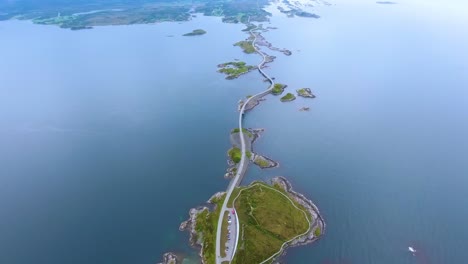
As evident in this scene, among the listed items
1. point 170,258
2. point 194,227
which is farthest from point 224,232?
point 170,258

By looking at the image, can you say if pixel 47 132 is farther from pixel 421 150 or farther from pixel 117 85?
pixel 421 150

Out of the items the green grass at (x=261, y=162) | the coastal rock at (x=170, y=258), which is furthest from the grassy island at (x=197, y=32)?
the coastal rock at (x=170, y=258)

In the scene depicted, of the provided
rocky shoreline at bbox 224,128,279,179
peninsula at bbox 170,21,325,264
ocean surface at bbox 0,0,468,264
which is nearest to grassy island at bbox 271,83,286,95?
ocean surface at bbox 0,0,468,264

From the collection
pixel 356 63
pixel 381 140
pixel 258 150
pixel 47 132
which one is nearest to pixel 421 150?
pixel 381 140

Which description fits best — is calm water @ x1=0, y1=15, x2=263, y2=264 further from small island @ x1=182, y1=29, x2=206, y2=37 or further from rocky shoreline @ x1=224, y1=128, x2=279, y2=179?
small island @ x1=182, y1=29, x2=206, y2=37

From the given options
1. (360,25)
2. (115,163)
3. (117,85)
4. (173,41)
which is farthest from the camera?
(360,25)

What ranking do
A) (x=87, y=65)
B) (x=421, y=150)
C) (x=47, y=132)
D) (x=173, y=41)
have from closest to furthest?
(x=421, y=150) < (x=47, y=132) < (x=87, y=65) < (x=173, y=41)
